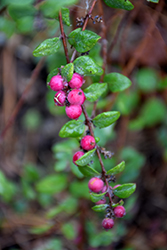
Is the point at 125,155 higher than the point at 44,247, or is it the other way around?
the point at 125,155

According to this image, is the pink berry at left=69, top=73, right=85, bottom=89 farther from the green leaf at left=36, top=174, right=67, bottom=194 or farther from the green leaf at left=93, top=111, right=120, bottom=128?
the green leaf at left=36, top=174, right=67, bottom=194

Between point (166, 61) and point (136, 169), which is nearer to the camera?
point (136, 169)

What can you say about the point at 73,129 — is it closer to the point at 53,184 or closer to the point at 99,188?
the point at 99,188

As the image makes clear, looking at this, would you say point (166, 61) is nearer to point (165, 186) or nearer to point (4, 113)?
point (165, 186)

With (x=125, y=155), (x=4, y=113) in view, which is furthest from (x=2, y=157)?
(x=125, y=155)

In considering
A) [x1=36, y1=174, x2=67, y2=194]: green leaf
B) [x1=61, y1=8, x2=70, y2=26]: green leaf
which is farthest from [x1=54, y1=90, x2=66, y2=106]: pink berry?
[x1=36, y1=174, x2=67, y2=194]: green leaf

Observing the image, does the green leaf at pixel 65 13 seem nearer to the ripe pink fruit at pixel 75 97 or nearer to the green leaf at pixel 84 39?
the green leaf at pixel 84 39
